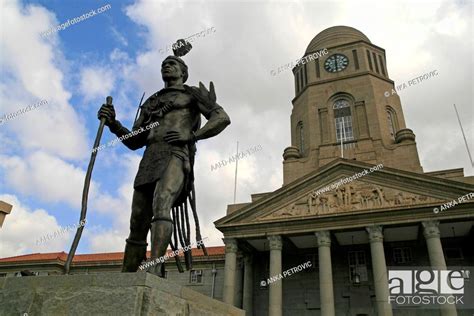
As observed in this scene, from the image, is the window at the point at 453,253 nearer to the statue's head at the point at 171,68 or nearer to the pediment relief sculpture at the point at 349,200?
the pediment relief sculpture at the point at 349,200

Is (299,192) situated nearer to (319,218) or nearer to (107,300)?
(319,218)

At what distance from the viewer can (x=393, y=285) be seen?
2366 centimetres

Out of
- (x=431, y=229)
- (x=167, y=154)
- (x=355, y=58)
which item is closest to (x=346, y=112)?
(x=355, y=58)

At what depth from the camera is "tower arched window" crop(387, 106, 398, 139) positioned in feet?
113

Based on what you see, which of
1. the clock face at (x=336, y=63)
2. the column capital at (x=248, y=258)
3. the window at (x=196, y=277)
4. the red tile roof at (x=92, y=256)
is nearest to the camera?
the column capital at (x=248, y=258)

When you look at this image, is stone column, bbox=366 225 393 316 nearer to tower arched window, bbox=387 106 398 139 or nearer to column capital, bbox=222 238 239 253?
column capital, bbox=222 238 239 253

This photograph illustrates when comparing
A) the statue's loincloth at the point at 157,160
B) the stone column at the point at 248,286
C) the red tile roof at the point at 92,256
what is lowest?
the statue's loincloth at the point at 157,160

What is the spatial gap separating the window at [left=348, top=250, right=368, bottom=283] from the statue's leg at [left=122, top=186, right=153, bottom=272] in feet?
79.5

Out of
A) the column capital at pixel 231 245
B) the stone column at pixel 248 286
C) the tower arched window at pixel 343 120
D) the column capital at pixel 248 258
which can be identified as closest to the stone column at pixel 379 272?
the column capital at pixel 231 245

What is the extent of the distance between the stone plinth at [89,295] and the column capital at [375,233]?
21.2 meters

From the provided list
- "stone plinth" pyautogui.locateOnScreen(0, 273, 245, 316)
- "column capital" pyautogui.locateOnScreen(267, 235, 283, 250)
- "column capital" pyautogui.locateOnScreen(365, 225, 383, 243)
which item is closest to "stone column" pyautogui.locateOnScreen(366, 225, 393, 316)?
"column capital" pyautogui.locateOnScreen(365, 225, 383, 243)

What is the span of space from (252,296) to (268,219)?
6336 mm

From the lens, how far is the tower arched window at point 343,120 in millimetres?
33812

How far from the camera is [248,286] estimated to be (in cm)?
2744
